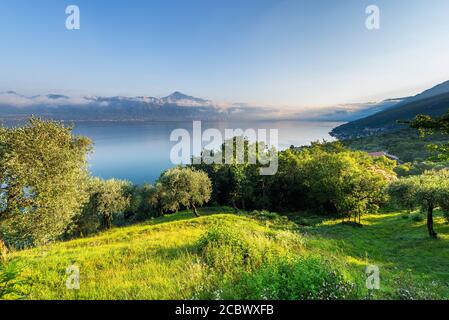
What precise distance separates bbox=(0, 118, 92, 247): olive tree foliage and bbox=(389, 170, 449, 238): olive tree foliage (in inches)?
1250

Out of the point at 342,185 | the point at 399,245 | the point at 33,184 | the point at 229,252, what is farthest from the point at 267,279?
the point at 342,185

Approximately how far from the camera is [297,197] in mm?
52094

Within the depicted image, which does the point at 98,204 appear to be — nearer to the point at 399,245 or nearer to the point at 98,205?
the point at 98,205

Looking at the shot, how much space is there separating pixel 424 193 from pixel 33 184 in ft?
109

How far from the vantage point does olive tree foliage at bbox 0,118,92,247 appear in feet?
38.4

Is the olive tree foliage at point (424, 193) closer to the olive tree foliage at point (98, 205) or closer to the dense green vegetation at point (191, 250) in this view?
the dense green vegetation at point (191, 250)

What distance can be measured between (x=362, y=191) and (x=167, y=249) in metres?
33.8

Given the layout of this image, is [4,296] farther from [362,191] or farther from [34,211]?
[362,191]

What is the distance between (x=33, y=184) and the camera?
12.0 m

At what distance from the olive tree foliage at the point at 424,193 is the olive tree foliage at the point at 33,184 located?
3174cm

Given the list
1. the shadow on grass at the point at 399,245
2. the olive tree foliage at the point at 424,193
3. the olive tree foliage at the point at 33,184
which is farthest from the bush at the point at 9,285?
the olive tree foliage at the point at 424,193

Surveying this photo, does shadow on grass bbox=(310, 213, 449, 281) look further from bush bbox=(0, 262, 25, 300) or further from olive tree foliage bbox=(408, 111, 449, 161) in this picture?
bush bbox=(0, 262, 25, 300)

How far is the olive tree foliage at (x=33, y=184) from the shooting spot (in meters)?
11.7

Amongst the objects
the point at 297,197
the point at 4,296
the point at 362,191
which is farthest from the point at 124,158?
the point at 4,296
